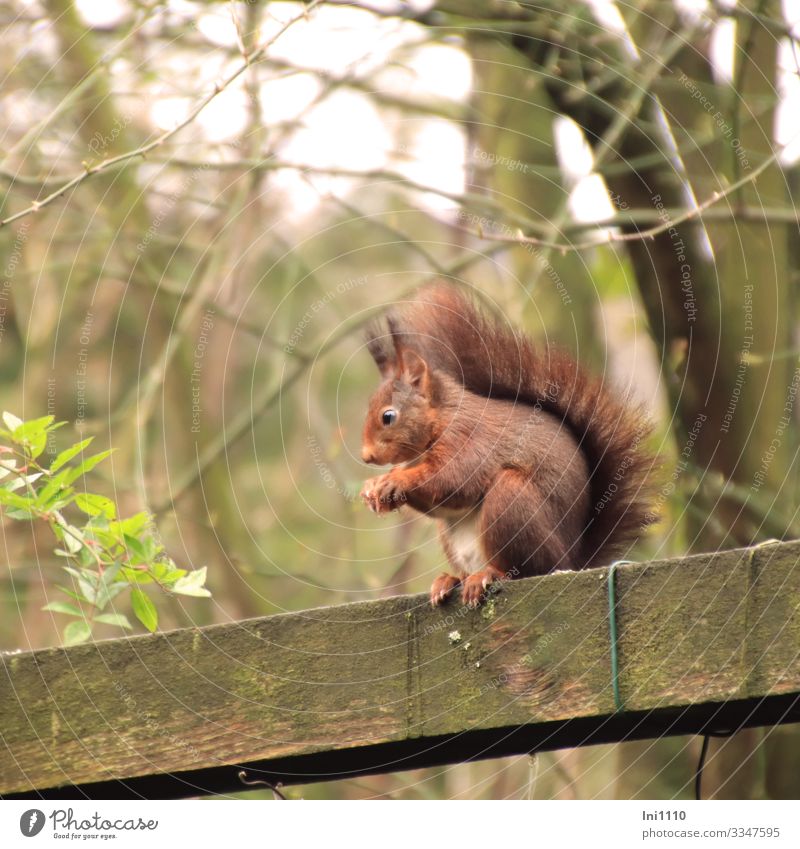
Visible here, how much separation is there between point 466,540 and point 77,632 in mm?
709

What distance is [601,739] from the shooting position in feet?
4.02

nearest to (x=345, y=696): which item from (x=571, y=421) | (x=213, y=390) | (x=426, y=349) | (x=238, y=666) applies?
(x=238, y=666)

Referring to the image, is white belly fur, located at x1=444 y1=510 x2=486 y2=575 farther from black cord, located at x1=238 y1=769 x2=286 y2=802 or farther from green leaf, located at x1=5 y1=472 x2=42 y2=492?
green leaf, located at x1=5 y1=472 x2=42 y2=492

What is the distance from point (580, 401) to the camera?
6.42 ft

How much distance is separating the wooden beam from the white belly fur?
54 centimetres

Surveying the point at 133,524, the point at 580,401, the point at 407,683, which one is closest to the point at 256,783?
the point at 407,683

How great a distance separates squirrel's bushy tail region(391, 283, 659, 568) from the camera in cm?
192

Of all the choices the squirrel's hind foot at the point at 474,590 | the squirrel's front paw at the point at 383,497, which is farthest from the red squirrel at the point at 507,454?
the squirrel's hind foot at the point at 474,590

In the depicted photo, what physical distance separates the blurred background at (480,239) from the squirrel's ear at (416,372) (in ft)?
0.55

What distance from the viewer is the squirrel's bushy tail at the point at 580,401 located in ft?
6.31

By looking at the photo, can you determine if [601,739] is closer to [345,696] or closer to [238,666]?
[345,696]

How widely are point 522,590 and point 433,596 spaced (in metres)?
0.15

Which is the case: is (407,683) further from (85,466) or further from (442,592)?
(85,466)

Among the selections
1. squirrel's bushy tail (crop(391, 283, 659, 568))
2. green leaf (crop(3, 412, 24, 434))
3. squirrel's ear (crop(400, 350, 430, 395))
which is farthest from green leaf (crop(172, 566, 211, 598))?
squirrel's ear (crop(400, 350, 430, 395))
